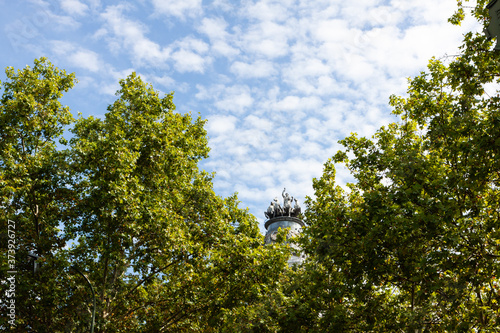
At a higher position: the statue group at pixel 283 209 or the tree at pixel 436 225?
the statue group at pixel 283 209

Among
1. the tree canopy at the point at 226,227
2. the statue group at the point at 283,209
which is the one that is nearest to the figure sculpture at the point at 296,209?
the statue group at the point at 283,209

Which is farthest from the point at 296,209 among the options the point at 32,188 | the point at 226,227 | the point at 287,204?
the point at 32,188

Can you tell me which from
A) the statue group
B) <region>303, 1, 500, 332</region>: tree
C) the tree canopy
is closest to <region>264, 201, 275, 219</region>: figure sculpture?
the statue group

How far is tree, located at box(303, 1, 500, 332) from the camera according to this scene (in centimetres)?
1004

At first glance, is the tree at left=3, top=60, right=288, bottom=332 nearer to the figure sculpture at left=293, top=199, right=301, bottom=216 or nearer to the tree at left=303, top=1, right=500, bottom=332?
the tree at left=303, top=1, right=500, bottom=332

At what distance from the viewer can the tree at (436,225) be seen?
1004 centimetres

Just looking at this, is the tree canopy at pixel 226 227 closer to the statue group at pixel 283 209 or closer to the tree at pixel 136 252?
the tree at pixel 136 252

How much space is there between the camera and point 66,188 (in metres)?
14.9

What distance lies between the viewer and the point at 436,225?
414 inches

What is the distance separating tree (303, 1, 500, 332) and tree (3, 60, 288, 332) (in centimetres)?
305

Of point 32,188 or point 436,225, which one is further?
point 32,188

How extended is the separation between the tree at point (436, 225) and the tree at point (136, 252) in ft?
10.00

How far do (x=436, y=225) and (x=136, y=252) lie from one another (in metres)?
9.91

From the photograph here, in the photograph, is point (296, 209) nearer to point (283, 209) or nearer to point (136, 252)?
point (283, 209)
